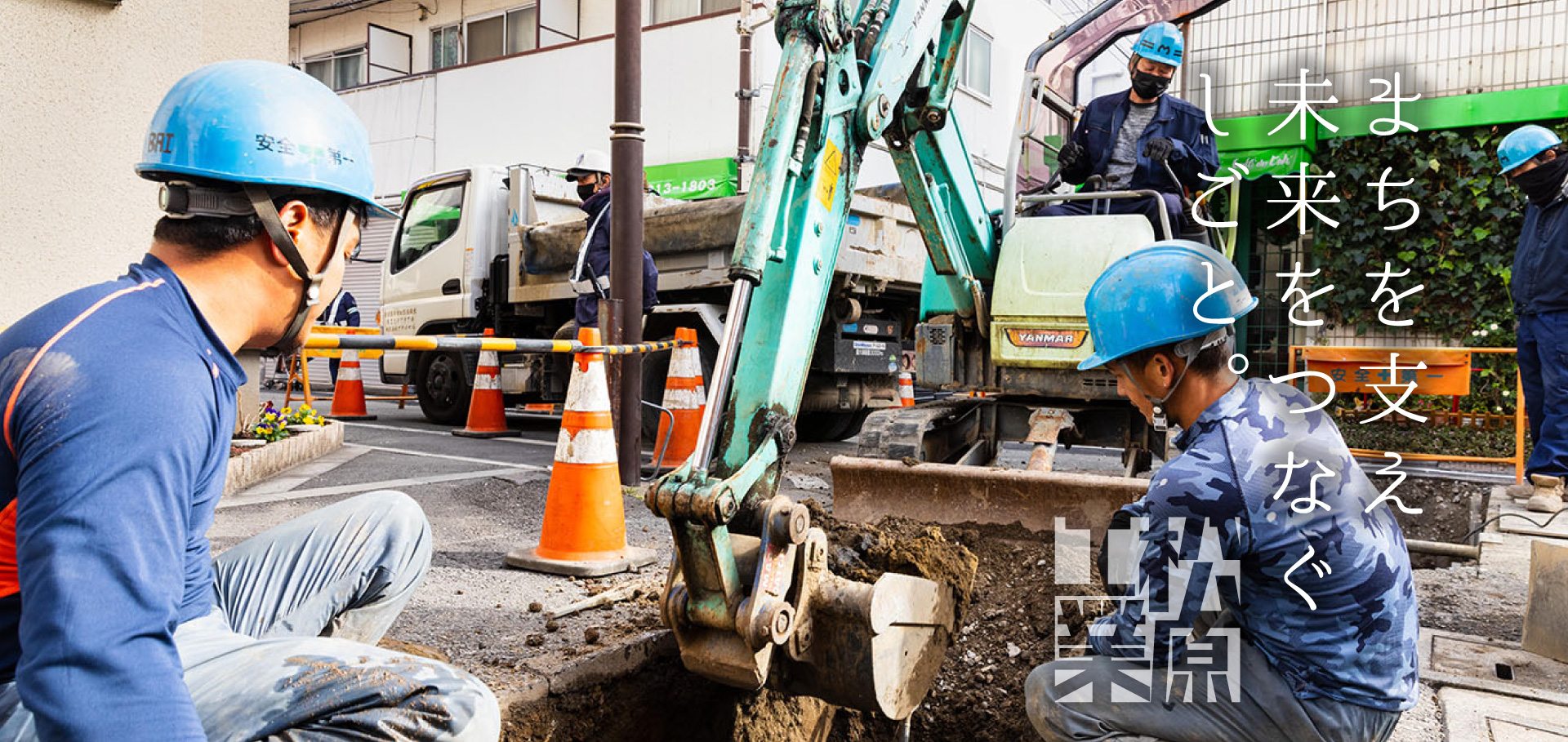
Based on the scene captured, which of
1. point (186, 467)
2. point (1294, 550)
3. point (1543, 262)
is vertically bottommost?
point (1294, 550)

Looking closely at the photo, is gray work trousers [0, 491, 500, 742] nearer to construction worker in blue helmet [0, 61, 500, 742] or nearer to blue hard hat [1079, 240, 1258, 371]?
construction worker in blue helmet [0, 61, 500, 742]

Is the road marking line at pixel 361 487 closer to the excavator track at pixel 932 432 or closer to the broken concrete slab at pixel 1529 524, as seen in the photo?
the excavator track at pixel 932 432

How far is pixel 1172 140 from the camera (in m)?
5.14

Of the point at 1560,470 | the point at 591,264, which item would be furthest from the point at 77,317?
the point at 1560,470

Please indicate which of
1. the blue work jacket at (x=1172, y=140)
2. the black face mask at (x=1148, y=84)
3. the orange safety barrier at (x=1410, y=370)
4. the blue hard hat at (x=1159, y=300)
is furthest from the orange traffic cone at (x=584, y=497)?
the orange safety barrier at (x=1410, y=370)

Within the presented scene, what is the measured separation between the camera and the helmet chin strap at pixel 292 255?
164 cm

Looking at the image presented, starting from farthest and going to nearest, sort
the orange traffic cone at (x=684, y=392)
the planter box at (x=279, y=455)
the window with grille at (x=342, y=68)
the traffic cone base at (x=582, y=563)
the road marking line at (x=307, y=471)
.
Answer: the window with grille at (x=342, y=68), the orange traffic cone at (x=684, y=392), the road marking line at (x=307, y=471), the planter box at (x=279, y=455), the traffic cone base at (x=582, y=563)

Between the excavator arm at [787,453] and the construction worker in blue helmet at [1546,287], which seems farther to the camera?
the construction worker in blue helmet at [1546,287]

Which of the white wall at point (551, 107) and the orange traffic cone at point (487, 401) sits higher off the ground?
the white wall at point (551, 107)

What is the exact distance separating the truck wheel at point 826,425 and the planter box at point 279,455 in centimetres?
390

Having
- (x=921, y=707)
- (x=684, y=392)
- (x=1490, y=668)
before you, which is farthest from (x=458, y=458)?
(x=1490, y=668)

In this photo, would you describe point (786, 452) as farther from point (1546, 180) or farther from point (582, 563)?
point (1546, 180)

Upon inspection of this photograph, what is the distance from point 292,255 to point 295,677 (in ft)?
2.27

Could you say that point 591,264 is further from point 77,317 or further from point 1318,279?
point 1318,279
